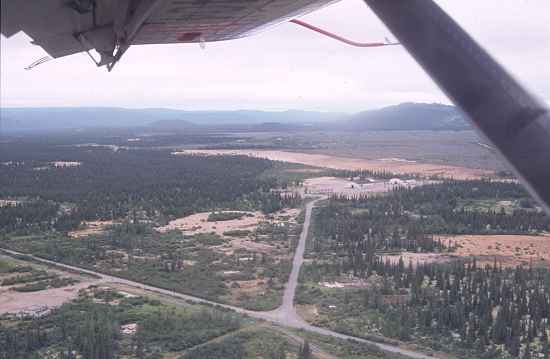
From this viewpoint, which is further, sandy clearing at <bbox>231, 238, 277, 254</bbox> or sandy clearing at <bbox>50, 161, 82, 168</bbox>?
sandy clearing at <bbox>50, 161, 82, 168</bbox>

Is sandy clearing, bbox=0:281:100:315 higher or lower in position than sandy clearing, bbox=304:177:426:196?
lower

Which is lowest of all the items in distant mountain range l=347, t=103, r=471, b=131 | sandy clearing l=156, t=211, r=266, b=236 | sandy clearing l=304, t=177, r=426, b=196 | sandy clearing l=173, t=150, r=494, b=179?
sandy clearing l=156, t=211, r=266, b=236

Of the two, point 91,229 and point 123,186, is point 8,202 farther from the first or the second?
point 91,229

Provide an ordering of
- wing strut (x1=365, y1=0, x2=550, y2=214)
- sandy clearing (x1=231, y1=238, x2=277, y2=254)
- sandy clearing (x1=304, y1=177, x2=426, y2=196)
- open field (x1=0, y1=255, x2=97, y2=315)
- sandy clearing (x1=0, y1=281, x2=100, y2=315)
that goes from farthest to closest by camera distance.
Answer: sandy clearing (x1=304, y1=177, x2=426, y2=196) < sandy clearing (x1=231, y1=238, x2=277, y2=254) < open field (x1=0, y1=255, x2=97, y2=315) < sandy clearing (x1=0, y1=281, x2=100, y2=315) < wing strut (x1=365, y1=0, x2=550, y2=214)

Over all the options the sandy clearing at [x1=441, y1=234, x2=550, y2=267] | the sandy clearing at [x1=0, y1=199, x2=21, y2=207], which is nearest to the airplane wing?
the sandy clearing at [x1=441, y1=234, x2=550, y2=267]

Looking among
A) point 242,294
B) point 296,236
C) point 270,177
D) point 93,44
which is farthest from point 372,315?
point 270,177

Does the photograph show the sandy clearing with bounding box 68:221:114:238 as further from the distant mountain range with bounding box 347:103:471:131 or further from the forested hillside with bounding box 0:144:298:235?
the distant mountain range with bounding box 347:103:471:131

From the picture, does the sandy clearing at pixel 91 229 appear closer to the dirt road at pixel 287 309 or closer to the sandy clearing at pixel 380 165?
the dirt road at pixel 287 309

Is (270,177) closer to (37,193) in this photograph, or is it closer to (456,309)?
(37,193)
